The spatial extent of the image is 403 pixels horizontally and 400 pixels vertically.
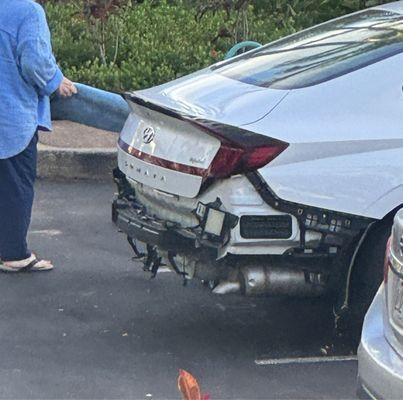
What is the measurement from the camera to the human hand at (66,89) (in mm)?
6613

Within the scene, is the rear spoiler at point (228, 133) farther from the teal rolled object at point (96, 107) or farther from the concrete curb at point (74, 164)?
the concrete curb at point (74, 164)

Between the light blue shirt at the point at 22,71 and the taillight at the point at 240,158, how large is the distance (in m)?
1.69

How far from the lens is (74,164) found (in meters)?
9.08

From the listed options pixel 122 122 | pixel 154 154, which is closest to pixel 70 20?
pixel 122 122

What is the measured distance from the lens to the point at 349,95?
530 cm

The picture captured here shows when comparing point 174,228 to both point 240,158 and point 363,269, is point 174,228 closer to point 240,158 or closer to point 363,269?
point 240,158

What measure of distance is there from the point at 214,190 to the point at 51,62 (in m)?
1.74

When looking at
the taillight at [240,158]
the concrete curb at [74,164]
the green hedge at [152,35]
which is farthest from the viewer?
the green hedge at [152,35]

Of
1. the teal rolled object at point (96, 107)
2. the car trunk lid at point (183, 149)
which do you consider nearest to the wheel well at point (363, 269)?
the car trunk lid at point (183, 149)

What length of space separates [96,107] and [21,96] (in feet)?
1.64

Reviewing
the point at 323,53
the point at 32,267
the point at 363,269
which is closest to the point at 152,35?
the point at 32,267

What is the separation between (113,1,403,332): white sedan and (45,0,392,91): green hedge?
5118 millimetres

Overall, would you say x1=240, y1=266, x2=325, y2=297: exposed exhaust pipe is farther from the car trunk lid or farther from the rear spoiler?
the rear spoiler

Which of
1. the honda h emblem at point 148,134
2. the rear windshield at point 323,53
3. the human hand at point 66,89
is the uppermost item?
the rear windshield at point 323,53
